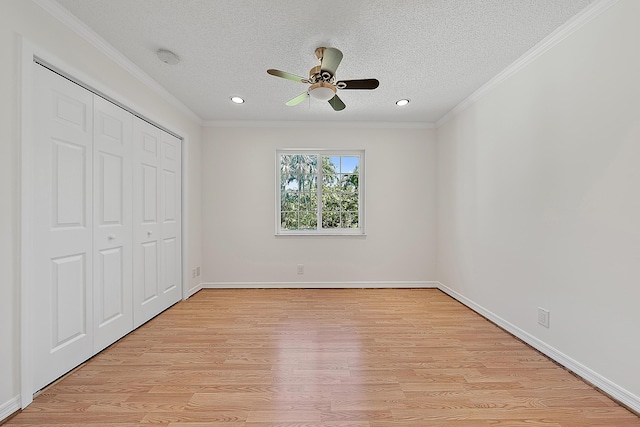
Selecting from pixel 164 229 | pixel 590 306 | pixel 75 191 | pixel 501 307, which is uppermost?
pixel 75 191

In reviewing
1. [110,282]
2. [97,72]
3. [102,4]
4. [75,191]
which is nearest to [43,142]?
[75,191]

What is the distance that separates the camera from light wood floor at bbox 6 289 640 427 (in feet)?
5.02

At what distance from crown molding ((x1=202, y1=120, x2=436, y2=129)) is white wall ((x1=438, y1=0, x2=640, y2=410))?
3.86 feet

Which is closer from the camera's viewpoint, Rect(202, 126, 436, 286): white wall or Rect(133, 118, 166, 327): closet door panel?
Rect(133, 118, 166, 327): closet door panel

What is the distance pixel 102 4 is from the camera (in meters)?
1.81

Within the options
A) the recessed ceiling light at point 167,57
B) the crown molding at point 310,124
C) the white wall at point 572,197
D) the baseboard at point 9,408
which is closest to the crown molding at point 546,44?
the white wall at point 572,197

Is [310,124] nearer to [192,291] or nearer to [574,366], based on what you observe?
[192,291]

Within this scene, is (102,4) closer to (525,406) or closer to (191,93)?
(191,93)

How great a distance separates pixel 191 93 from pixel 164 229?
1.58 metres

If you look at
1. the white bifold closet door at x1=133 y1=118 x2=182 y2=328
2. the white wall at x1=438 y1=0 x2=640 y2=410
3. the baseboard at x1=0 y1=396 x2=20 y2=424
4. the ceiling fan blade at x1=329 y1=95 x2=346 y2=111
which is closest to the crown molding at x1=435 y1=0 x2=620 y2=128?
the white wall at x1=438 y1=0 x2=640 y2=410

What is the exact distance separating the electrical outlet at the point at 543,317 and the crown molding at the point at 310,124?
9.35 feet

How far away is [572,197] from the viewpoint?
1961 mm

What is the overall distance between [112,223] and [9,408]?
4.21ft

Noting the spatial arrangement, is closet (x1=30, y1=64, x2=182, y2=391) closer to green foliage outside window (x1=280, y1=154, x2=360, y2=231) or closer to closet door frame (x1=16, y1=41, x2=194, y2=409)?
closet door frame (x1=16, y1=41, x2=194, y2=409)
